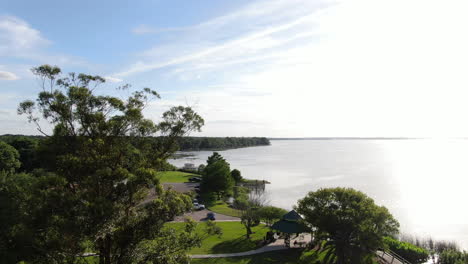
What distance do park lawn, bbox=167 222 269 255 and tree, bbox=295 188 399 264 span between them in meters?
5.04

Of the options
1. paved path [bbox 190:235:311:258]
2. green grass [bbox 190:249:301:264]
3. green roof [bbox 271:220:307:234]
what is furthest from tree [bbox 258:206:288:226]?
green grass [bbox 190:249:301:264]

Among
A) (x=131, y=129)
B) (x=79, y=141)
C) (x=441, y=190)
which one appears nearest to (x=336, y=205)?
(x=131, y=129)

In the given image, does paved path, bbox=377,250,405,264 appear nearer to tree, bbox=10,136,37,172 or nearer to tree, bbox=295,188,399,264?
tree, bbox=295,188,399,264

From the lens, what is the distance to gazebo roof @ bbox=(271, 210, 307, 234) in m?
21.0

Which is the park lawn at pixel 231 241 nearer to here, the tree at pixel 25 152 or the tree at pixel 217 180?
the tree at pixel 217 180

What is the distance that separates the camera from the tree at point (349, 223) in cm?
1780

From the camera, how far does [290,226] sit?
2144 cm

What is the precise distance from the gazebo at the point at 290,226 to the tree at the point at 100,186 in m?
12.8

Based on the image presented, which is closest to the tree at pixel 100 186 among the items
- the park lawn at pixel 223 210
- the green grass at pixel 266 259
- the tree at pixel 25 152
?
the green grass at pixel 266 259

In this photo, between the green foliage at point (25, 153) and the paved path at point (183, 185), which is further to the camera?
the paved path at point (183, 185)

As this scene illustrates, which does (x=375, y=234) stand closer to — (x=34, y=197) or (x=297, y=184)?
(x=34, y=197)

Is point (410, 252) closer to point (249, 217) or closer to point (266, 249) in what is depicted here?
point (266, 249)

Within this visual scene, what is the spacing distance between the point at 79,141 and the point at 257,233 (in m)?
18.8

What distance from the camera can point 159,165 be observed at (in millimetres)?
10578
